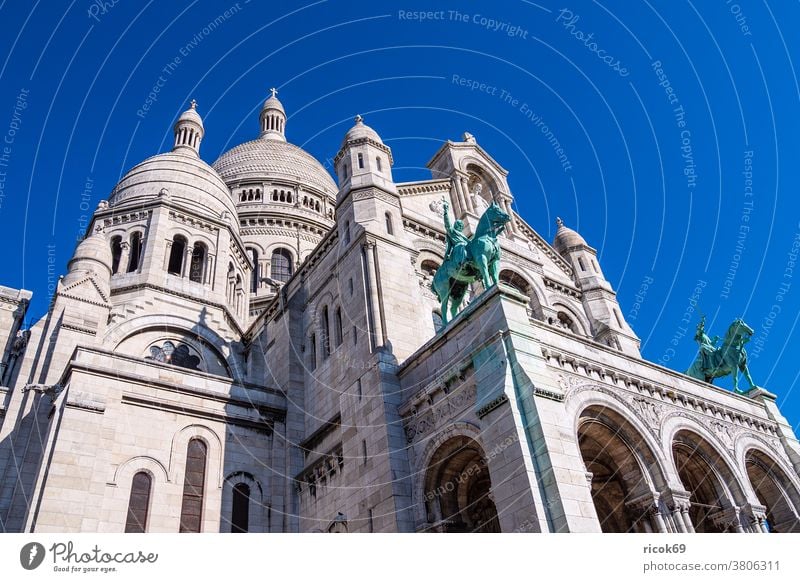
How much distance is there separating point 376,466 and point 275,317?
12.5 meters

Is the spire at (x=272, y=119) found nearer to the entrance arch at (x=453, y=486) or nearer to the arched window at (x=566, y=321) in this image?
the arched window at (x=566, y=321)

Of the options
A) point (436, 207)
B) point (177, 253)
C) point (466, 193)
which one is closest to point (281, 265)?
point (177, 253)

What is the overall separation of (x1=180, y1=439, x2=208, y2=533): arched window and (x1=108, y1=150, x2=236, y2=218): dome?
Result: 51.7ft

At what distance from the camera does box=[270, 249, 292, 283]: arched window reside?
147 ft

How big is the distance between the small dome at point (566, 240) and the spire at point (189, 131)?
25.5 m

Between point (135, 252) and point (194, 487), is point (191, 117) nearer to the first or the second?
point (135, 252)

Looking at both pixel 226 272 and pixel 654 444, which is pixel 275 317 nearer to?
pixel 226 272

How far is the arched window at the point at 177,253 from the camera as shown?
104 feet

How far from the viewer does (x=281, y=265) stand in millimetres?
46062

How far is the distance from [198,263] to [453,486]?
69.7 ft

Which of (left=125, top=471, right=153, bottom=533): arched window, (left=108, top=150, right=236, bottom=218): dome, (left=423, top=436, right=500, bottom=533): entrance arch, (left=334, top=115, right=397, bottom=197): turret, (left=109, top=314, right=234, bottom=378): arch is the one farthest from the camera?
(left=108, top=150, right=236, bottom=218): dome

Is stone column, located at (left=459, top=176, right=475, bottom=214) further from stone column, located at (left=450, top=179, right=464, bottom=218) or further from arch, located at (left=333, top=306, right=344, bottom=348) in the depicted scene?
arch, located at (left=333, top=306, right=344, bottom=348)

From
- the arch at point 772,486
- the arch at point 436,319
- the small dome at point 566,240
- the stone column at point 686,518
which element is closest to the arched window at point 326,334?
the arch at point 436,319
